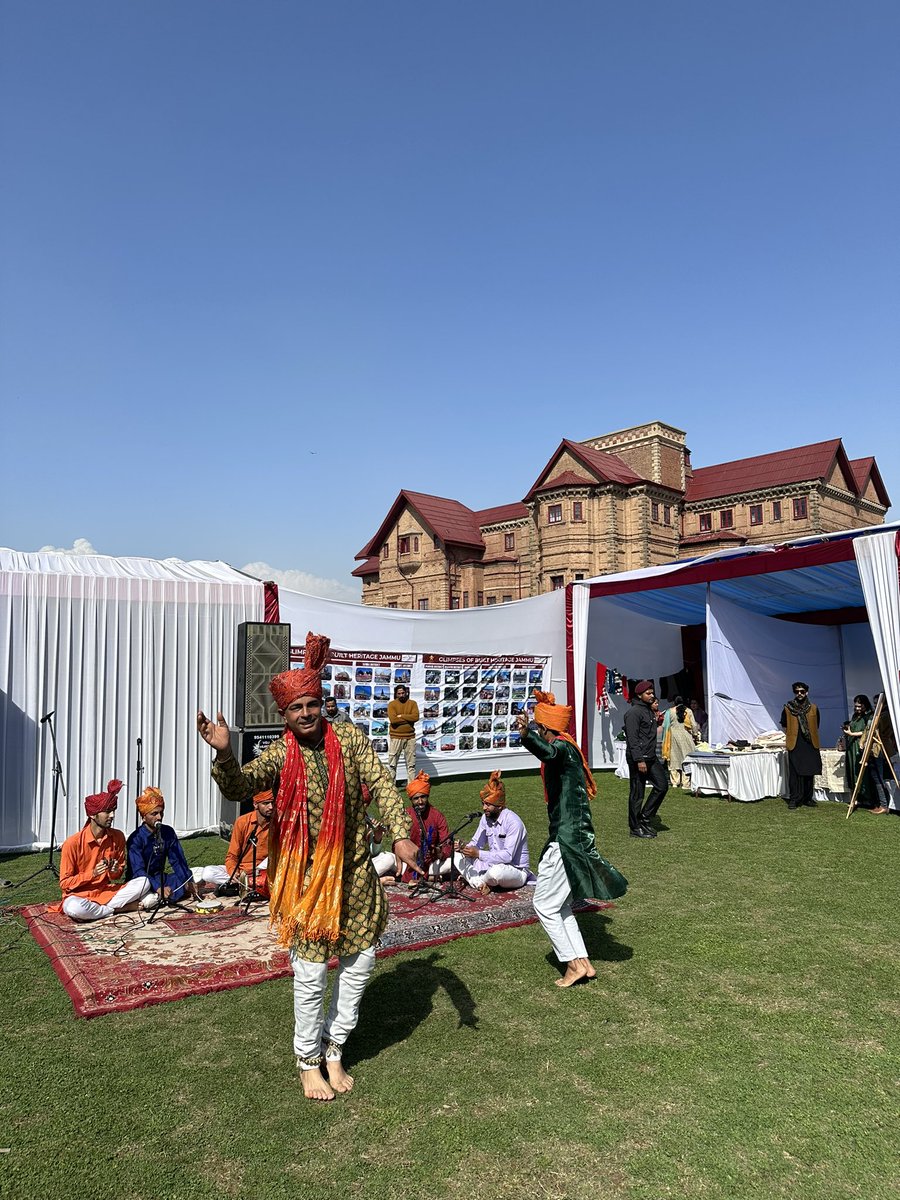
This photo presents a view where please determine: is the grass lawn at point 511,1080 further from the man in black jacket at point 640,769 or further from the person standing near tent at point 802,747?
the person standing near tent at point 802,747

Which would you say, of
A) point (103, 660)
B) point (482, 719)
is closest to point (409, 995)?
point (103, 660)

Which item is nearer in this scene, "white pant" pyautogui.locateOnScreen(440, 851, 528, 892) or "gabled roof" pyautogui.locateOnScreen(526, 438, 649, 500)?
"white pant" pyautogui.locateOnScreen(440, 851, 528, 892)

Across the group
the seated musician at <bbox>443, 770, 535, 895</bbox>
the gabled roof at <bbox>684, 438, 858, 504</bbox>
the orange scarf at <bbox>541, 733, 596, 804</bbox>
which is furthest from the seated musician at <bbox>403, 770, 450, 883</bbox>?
the gabled roof at <bbox>684, 438, 858, 504</bbox>

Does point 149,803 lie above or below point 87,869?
above

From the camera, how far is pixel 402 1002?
156 inches

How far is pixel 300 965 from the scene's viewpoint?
3055mm

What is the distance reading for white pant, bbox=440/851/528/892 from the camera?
5.79m

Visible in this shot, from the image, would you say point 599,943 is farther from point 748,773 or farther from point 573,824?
point 748,773

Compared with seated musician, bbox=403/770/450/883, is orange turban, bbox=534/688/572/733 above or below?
above

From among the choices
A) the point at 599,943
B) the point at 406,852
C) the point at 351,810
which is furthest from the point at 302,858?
the point at 599,943

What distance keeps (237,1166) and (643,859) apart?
509cm

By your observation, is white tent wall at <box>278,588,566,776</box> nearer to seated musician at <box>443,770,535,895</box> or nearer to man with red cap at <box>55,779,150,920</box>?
man with red cap at <box>55,779,150,920</box>

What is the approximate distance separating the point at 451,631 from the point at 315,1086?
29.6ft

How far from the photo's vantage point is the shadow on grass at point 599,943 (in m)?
4.57
